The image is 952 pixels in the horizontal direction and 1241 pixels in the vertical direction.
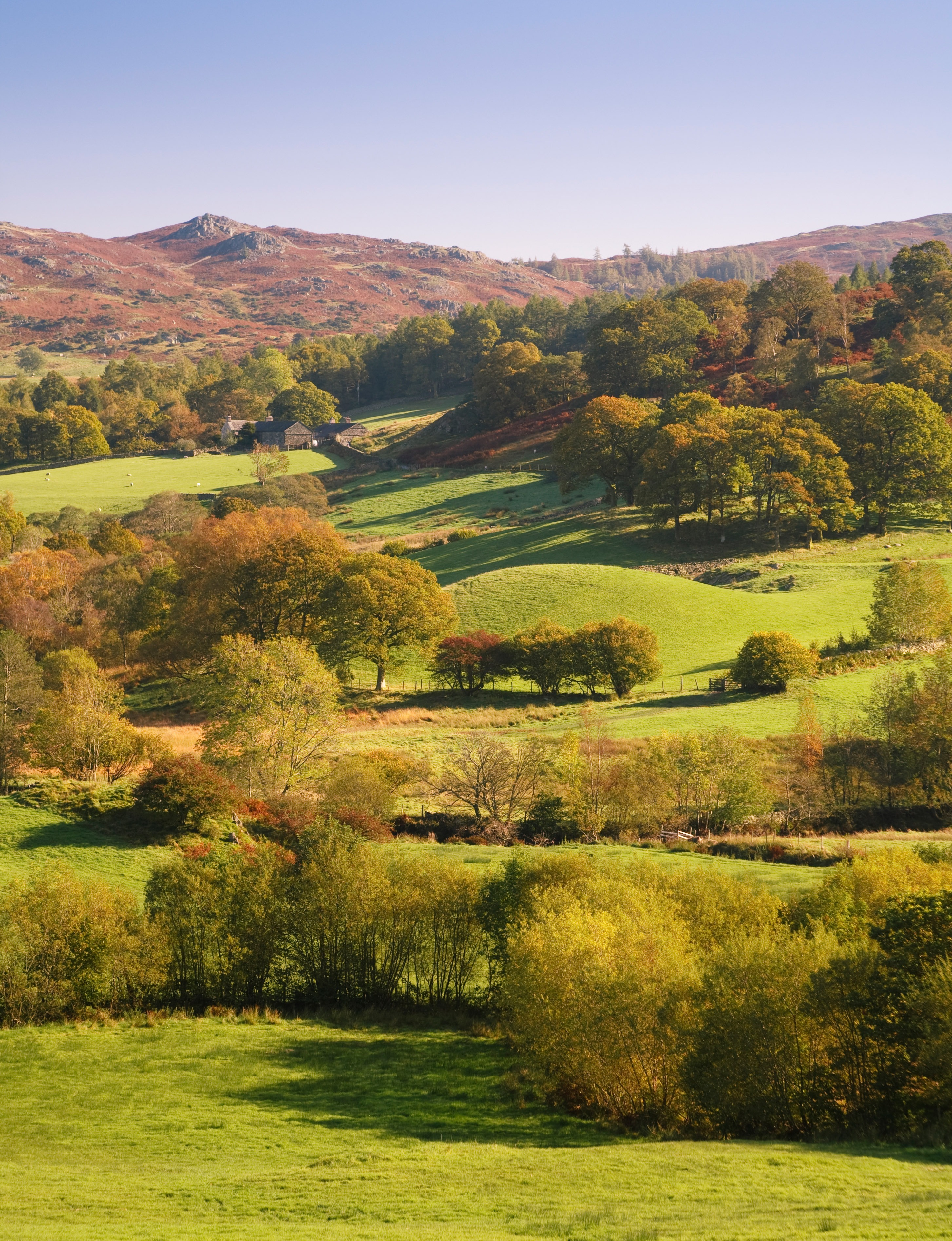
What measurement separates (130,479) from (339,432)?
123ft

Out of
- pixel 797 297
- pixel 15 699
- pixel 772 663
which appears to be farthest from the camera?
pixel 797 297

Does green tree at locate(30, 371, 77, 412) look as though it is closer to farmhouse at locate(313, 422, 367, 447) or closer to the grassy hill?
farmhouse at locate(313, 422, 367, 447)

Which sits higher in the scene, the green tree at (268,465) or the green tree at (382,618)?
the green tree at (268,465)

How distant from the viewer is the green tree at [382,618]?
65.6 meters

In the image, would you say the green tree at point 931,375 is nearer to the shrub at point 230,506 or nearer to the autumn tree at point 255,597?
the autumn tree at point 255,597

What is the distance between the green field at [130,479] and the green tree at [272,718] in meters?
68.9

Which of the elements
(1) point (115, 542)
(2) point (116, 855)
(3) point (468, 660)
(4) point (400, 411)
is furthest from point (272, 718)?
(4) point (400, 411)

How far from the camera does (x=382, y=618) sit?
217 feet

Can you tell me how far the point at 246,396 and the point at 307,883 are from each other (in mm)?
157659

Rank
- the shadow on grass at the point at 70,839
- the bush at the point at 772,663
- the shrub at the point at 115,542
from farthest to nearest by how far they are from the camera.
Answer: the shrub at the point at 115,542 → the bush at the point at 772,663 → the shadow on grass at the point at 70,839

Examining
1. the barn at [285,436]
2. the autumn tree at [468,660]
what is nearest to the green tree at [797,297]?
the barn at [285,436]

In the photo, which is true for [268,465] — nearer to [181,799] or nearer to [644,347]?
[644,347]

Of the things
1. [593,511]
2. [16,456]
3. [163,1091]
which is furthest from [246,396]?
[163,1091]

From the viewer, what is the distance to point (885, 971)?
23.0 m
